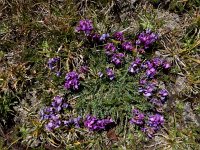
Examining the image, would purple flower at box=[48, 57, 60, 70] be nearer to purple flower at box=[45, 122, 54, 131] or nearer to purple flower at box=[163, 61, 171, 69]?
purple flower at box=[45, 122, 54, 131]

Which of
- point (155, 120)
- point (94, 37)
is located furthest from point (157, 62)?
point (94, 37)

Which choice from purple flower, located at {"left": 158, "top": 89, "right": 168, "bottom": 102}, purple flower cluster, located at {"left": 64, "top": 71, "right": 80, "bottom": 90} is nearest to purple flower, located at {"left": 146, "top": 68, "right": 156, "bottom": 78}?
purple flower, located at {"left": 158, "top": 89, "right": 168, "bottom": 102}

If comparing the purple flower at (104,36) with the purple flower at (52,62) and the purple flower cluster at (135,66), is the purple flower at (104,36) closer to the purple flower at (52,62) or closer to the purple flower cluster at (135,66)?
the purple flower cluster at (135,66)

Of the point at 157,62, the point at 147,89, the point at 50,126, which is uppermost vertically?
the point at 157,62

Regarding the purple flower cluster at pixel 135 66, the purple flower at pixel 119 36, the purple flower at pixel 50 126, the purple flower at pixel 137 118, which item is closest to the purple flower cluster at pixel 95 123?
the purple flower at pixel 137 118

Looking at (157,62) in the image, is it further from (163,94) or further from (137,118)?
(137,118)

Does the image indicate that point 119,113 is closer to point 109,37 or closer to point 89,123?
point 89,123
